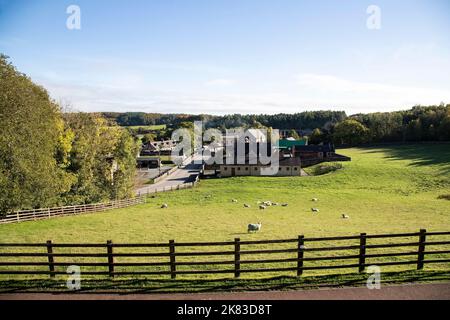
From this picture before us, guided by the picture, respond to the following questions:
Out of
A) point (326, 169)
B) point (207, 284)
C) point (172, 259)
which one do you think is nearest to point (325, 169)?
point (326, 169)

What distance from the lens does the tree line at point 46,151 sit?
23.9 meters

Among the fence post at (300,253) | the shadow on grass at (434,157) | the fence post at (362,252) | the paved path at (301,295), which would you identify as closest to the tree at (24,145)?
the paved path at (301,295)

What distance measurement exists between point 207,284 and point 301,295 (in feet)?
10.6

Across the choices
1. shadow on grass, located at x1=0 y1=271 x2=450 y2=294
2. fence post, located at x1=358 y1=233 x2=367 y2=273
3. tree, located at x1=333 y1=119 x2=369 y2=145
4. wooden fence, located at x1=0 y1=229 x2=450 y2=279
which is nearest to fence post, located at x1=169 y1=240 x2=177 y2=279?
wooden fence, located at x1=0 y1=229 x2=450 y2=279

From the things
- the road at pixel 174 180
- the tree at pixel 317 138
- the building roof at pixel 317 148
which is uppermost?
the tree at pixel 317 138

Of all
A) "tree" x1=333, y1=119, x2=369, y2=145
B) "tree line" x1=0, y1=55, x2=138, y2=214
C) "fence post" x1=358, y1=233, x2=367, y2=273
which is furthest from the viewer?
"tree" x1=333, y1=119, x2=369, y2=145

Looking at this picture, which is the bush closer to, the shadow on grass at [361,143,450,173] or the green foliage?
the green foliage

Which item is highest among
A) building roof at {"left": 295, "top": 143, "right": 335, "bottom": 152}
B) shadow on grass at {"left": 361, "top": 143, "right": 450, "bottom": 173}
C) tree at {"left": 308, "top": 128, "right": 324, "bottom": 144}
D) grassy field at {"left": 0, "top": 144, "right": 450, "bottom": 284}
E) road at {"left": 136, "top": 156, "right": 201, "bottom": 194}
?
tree at {"left": 308, "top": 128, "right": 324, "bottom": 144}

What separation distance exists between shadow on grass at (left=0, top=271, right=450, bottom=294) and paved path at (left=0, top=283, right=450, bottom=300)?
274 mm

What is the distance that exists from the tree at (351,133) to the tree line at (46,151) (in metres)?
89.1

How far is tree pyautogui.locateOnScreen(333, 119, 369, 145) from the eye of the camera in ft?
355

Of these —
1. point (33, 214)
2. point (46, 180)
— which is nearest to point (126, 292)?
point (33, 214)

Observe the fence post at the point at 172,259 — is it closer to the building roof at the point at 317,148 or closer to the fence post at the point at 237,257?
the fence post at the point at 237,257

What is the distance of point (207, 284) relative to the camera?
1072cm
